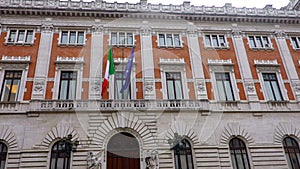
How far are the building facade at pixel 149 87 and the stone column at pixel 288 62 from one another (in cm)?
10

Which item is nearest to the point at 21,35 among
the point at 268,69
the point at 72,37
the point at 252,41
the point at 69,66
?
the point at 72,37

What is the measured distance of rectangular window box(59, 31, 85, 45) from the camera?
19605mm

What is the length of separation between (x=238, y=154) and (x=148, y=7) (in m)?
14.3

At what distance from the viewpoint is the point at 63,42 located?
64.3 ft

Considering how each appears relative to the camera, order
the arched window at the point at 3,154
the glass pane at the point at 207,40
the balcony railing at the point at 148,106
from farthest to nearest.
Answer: the glass pane at the point at 207,40, the balcony railing at the point at 148,106, the arched window at the point at 3,154

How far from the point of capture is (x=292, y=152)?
1708 cm

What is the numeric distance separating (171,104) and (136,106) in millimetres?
2567

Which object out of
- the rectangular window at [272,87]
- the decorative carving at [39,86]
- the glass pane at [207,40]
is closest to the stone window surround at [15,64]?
the decorative carving at [39,86]

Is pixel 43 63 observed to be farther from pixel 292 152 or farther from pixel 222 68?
pixel 292 152

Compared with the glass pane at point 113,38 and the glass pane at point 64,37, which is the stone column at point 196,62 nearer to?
the glass pane at point 113,38

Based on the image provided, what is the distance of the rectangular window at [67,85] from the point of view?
17469 millimetres

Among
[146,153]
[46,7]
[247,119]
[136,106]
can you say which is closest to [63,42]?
[46,7]

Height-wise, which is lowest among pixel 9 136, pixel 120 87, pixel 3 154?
pixel 3 154

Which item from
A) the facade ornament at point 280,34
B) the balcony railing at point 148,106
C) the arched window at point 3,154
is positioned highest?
the facade ornament at point 280,34
